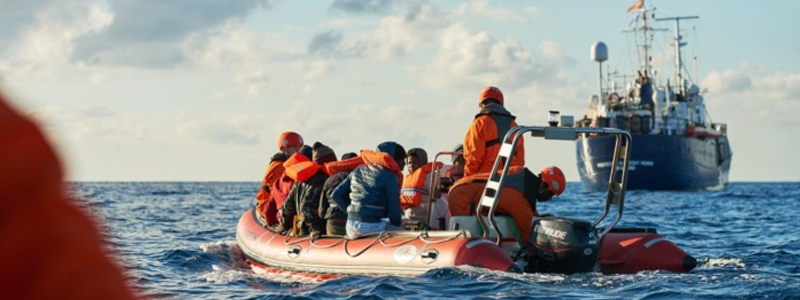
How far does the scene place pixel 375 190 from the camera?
10.3m

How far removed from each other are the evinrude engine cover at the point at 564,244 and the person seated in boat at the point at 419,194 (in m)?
1.65

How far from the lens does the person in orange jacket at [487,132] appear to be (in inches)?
411

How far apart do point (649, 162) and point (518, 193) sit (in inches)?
1912

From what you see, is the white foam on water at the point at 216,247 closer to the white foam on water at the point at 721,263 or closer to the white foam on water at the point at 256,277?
the white foam on water at the point at 256,277

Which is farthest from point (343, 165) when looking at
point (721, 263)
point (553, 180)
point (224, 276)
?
point (721, 263)

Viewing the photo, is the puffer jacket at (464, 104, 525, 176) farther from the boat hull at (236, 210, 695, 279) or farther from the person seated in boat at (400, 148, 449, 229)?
the boat hull at (236, 210, 695, 279)

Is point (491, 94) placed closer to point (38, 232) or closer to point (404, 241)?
point (404, 241)

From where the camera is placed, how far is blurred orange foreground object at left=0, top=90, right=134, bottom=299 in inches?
30.8

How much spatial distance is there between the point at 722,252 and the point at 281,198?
20.3 feet

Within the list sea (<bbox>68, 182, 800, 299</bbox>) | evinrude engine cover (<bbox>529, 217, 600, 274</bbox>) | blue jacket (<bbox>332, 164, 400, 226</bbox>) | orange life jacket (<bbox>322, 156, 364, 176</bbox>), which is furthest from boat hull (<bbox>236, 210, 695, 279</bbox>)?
orange life jacket (<bbox>322, 156, 364, 176</bbox>)

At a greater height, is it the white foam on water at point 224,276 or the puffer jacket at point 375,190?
the puffer jacket at point 375,190

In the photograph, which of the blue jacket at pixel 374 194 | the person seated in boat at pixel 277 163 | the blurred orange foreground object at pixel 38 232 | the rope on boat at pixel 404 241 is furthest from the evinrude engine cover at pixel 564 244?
the blurred orange foreground object at pixel 38 232

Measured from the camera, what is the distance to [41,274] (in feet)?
Result: 2.63

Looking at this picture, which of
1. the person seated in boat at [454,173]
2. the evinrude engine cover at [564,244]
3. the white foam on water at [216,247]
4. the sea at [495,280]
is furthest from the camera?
the white foam on water at [216,247]
